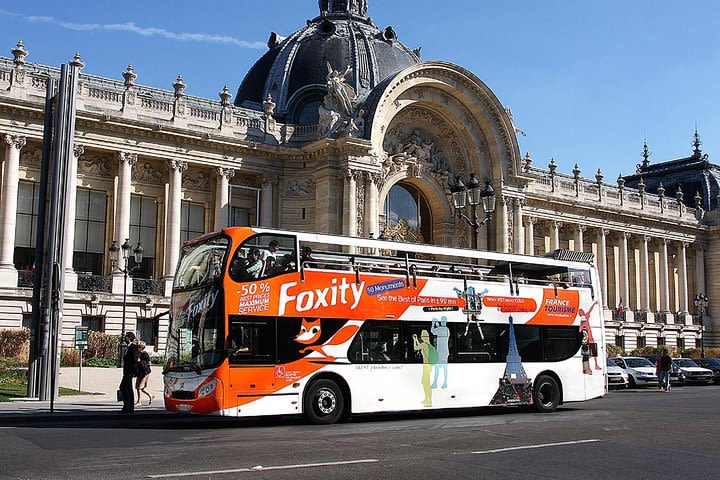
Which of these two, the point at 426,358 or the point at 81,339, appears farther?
the point at 81,339

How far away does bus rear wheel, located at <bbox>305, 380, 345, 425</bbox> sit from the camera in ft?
55.9

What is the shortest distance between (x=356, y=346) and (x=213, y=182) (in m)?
25.7

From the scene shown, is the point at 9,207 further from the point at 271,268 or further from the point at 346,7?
the point at 346,7

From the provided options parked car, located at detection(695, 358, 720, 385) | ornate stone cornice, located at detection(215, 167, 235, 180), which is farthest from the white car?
ornate stone cornice, located at detection(215, 167, 235, 180)

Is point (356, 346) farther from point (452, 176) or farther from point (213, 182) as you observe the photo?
point (452, 176)

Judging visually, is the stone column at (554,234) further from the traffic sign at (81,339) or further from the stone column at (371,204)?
the traffic sign at (81,339)

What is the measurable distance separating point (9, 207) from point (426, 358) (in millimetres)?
23957

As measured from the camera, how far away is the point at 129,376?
19.0 metres

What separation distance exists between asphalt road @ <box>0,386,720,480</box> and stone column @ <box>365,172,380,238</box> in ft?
73.7

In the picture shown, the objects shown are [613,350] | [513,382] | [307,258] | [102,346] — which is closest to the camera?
[307,258]

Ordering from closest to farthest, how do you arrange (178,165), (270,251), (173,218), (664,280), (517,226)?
(270,251), (173,218), (178,165), (517,226), (664,280)

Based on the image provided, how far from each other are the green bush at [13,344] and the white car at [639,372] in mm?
25198

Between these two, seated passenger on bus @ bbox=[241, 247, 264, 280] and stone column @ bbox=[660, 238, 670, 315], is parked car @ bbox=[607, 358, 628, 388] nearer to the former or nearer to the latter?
seated passenger on bus @ bbox=[241, 247, 264, 280]

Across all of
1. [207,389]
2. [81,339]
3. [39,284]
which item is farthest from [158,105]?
[207,389]
